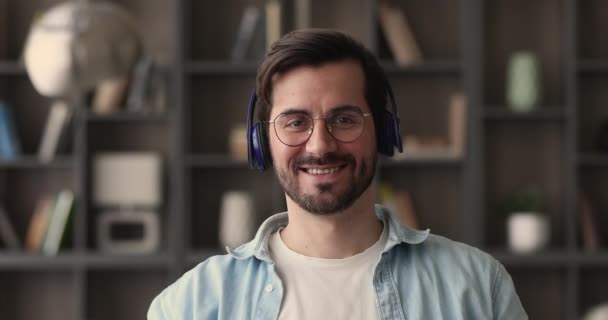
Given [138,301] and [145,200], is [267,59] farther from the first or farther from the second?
[138,301]

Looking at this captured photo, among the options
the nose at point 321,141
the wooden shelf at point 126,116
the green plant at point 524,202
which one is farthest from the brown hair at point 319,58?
the green plant at point 524,202

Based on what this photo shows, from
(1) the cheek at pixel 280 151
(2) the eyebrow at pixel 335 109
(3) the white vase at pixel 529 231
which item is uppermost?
(2) the eyebrow at pixel 335 109

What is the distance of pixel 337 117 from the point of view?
156 centimetres

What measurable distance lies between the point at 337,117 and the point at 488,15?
303cm

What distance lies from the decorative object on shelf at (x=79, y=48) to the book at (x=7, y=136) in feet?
6.92

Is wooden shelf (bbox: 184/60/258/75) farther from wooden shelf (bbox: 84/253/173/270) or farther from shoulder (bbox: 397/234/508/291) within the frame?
shoulder (bbox: 397/234/508/291)

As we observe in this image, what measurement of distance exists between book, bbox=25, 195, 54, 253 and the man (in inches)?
110

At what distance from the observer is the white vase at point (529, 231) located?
418cm

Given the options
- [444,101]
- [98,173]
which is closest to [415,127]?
[444,101]

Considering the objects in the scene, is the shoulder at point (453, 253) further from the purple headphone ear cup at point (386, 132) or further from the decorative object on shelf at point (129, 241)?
the decorative object on shelf at point (129, 241)

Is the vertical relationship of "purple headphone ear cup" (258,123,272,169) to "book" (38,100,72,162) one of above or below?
above

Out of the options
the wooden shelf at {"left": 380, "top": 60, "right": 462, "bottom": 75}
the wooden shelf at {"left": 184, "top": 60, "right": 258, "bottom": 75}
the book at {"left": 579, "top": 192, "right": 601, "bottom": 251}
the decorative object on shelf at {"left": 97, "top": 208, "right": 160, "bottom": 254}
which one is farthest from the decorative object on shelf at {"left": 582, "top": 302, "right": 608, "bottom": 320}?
the decorative object on shelf at {"left": 97, "top": 208, "right": 160, "bottom": 254}

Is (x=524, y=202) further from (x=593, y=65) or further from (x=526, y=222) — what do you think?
(x=593, y=65)

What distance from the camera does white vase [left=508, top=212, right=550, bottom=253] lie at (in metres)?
4.18
